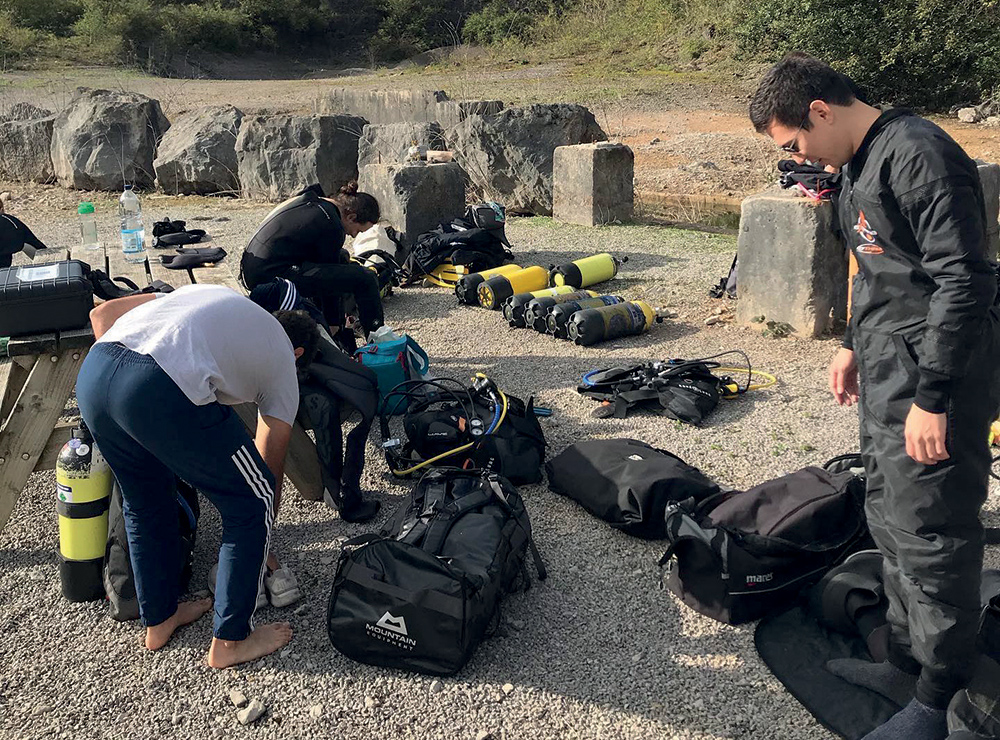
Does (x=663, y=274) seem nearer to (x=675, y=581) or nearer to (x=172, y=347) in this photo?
(x=675, y=581)

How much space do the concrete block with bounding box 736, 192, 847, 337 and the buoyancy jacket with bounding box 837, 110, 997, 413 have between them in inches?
144

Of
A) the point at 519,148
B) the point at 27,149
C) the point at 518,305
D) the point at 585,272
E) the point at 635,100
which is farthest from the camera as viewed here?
the point at 635,100

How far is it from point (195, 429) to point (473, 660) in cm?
122

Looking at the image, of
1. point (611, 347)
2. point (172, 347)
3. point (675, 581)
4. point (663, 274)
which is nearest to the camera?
point (172, 347)

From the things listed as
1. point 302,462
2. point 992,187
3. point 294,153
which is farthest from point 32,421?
point 294,153

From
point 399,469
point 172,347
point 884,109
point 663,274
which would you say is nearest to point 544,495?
point 399,469

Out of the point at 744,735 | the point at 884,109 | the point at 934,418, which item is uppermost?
the point at 884,109

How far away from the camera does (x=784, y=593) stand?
322cm

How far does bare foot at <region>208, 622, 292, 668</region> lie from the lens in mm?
3008

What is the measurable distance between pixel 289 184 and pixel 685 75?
14.5 metres

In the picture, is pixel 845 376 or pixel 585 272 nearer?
pixel 845 376

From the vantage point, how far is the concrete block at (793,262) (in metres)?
5.88

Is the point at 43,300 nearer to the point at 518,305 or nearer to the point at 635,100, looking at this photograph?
the point at 518,305

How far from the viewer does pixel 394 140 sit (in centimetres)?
1070
